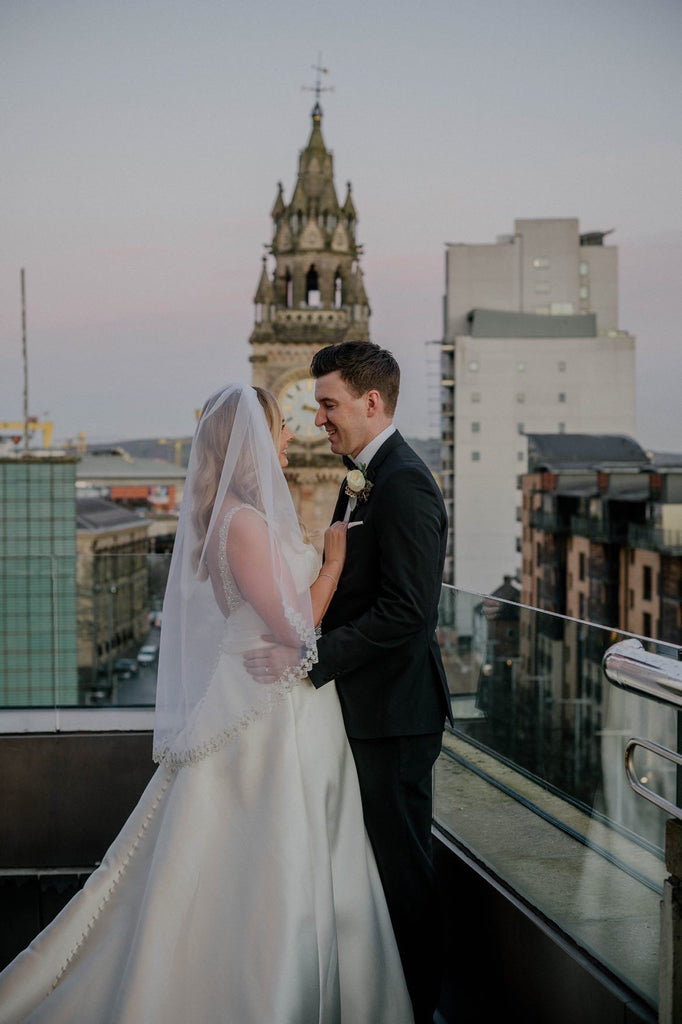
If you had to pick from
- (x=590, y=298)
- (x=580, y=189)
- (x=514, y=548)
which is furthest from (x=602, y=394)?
(x=580, y=189)

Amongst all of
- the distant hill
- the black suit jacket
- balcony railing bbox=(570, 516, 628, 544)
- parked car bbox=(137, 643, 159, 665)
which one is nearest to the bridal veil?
the black suit jacket

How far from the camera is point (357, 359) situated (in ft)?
7.52

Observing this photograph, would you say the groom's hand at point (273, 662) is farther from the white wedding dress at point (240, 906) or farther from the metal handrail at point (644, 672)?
the metal handrail at point (644, 672)

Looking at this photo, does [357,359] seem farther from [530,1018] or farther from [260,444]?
[530,1018]

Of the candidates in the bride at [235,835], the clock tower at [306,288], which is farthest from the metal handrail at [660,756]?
the clock tower at [306,288]

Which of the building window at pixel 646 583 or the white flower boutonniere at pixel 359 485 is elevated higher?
the white flower boutonniere at pixel 359 485

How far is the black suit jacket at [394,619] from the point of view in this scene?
2227mm

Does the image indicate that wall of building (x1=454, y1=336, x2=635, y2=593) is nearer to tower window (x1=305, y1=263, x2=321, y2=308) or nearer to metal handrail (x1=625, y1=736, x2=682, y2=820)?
tower window (x1=305, y1=263, x2=321, y2=308)

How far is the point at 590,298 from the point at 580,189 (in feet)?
30.5

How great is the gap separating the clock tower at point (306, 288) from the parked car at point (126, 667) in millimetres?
33126

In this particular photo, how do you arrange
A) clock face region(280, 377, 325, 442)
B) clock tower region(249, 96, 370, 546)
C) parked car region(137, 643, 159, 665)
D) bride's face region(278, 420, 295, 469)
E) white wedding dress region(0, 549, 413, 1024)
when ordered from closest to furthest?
white wedding dress region(0, 549, 413, 1024) → bride's face region(278, 420, 295, 469) → parked car region(137, 643, 159, 665) → clock face region(280, 377, 325, 442) → clock tower region(249, 96, 370, 546)

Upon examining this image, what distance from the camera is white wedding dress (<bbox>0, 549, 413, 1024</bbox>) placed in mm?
2141

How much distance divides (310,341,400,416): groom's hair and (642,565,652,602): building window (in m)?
25.9

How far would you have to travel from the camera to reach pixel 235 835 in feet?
7.31
